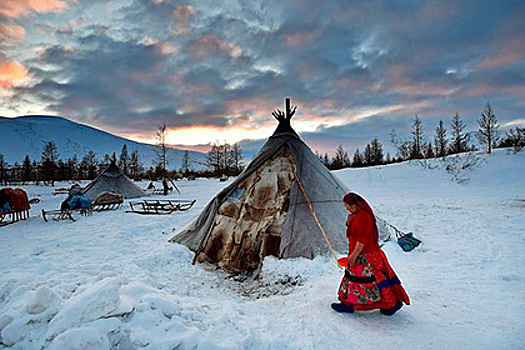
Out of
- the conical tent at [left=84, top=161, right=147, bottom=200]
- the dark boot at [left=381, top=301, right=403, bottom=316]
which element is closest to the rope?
the dark boot at [left=381, top=301, right=403, bottom=316]

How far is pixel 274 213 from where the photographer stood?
20.0 ft

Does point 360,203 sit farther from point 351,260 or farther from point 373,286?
point 373,286

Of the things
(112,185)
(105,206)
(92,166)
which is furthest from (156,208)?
(92,166)

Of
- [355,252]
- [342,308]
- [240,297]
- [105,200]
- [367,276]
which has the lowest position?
[240,297]

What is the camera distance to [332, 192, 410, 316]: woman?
315 cm

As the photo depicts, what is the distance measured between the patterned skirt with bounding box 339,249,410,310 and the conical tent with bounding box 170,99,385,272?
6.51ft

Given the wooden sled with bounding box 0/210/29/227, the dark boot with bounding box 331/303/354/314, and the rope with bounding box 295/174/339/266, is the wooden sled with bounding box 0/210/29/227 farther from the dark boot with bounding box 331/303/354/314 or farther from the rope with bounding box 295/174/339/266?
the dark boot with bounding box 331/303/354/314

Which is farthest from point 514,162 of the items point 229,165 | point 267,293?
point 229,165

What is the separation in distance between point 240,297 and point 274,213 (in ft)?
6.86

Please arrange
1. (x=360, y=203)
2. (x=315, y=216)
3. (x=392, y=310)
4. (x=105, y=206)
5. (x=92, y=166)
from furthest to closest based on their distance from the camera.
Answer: (x=92, y=166) < (x=105, y=206) < (x=315, y=216) < (x=360, y=203) < (x=392, y=310)

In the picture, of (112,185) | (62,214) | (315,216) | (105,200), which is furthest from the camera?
(112,185)

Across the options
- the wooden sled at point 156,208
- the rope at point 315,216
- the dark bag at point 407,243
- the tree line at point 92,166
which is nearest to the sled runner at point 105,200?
the wooden sled at point 156,208

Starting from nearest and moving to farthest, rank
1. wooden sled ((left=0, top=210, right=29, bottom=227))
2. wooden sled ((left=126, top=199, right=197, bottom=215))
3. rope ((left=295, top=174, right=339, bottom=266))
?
rope ((left=295, top=174, right=339, bottom=266)) < wooden sled ((left=0, top=210, right=29, bottom=227)) < wooden sled ((left=126, top=199, right=197, bottom=215))

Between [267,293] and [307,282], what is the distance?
0.70 m
